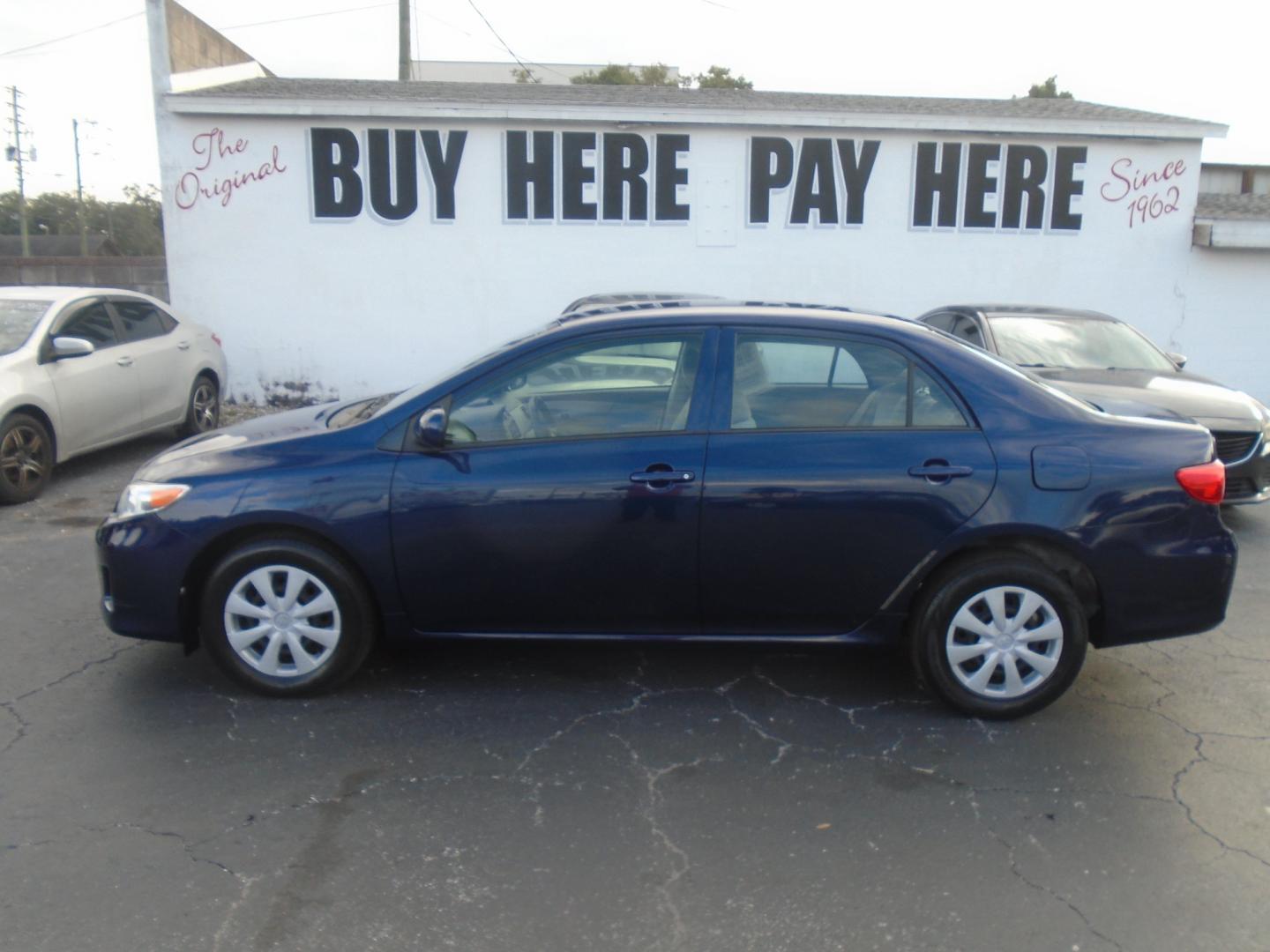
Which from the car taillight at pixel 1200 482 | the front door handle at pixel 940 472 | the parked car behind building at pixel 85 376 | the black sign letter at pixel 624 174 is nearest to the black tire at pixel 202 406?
the parked car behind building at pixel 85 376

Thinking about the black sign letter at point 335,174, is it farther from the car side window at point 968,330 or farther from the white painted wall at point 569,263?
the car side window at point 968,330

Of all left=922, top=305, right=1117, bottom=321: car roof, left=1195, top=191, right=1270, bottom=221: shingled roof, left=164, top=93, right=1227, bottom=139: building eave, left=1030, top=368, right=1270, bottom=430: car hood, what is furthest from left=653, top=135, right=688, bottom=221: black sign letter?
left=1195, top=191, right=1270, bottom=221: shingled roof

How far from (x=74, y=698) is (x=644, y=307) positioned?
9.45 feet

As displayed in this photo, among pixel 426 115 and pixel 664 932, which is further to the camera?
pixel 426 115

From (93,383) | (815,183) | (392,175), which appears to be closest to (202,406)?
(93,383)

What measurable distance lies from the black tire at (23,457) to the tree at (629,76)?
2976cm

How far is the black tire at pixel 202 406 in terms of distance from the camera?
969 cm

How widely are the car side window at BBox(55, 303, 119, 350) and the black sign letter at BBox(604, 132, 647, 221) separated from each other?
552cm

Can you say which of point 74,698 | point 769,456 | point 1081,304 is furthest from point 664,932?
point 1081,304

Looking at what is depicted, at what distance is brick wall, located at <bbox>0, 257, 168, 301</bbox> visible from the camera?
48.4 feet

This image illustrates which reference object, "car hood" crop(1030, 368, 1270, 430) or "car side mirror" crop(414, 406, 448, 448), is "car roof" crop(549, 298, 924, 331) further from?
"car hood" crop(1030, 368, 1270, 430)

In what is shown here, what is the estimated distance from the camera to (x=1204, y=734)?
4.13m

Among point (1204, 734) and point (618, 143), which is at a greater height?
point (618, 143)

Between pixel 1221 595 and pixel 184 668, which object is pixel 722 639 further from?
pixel 184 668
